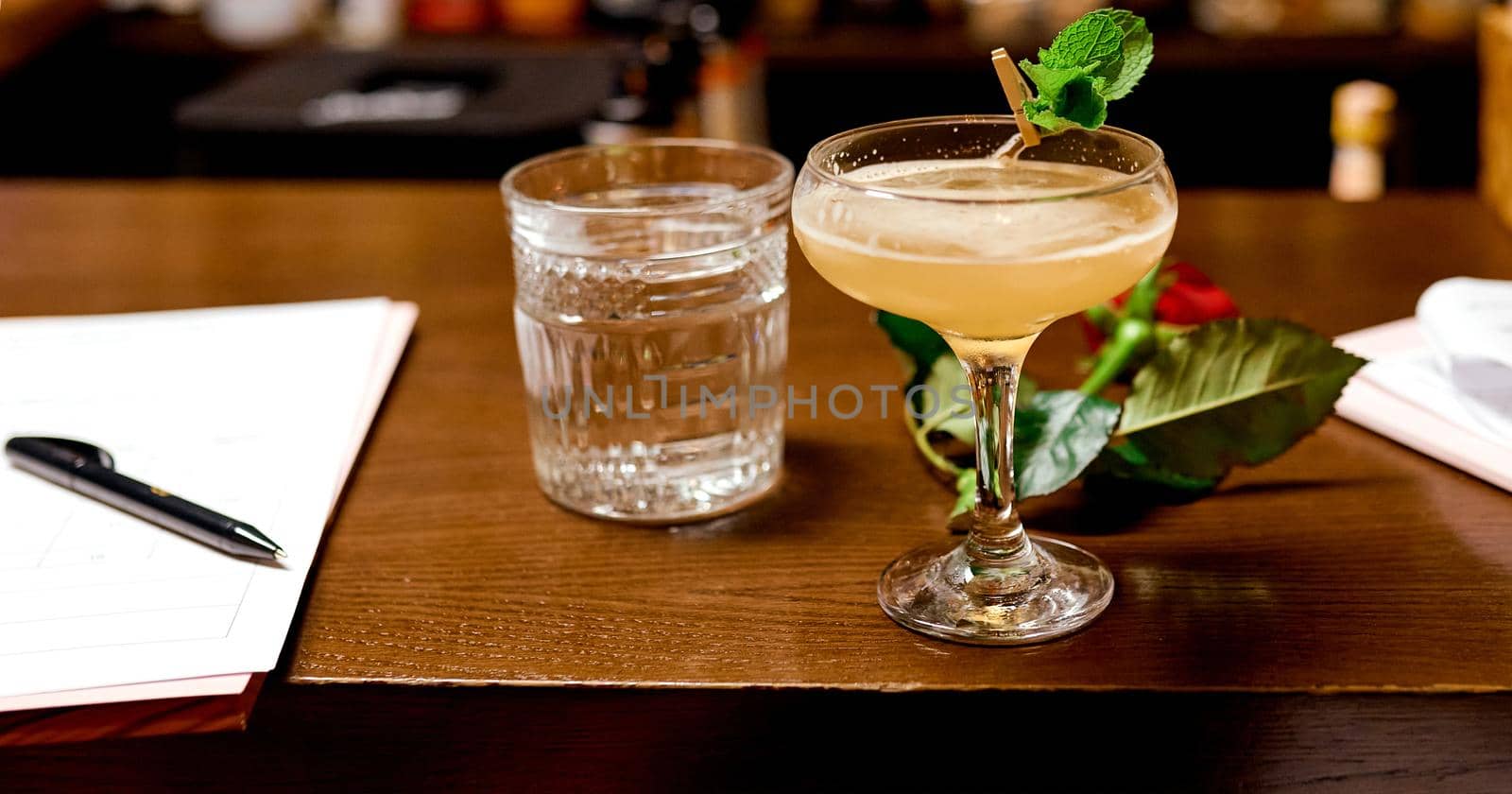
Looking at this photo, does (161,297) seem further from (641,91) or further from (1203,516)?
(1203,516)

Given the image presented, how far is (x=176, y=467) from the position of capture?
0.85 meters

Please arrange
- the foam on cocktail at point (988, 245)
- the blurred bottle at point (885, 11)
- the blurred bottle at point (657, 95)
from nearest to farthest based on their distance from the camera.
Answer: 1. the foam on cocktail at point (988, 245)
2. the blurred bottle at point (657, 95)
3. the blurred bottle at point (885, 11)

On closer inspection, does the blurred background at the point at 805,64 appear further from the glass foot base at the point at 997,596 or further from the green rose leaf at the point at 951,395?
the glass foot base at the point at 997,596

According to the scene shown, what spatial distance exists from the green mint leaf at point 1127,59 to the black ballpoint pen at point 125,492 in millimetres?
461

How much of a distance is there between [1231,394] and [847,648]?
0.26m

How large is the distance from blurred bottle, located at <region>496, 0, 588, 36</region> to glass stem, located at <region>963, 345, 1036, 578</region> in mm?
2493

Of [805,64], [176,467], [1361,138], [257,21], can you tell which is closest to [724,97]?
[1361,138]

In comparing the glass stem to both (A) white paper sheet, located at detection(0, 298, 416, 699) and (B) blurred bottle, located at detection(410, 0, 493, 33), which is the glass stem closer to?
(A) white paper sheet, located at detection(0, 298, 416, 699)

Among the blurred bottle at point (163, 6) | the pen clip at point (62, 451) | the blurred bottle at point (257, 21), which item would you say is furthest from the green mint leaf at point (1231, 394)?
the blurred bottle at point (163, 6)

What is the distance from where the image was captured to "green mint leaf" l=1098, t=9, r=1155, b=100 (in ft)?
2.09

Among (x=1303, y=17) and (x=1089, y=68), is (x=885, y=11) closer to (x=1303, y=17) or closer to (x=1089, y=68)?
(x=1303, y=17)

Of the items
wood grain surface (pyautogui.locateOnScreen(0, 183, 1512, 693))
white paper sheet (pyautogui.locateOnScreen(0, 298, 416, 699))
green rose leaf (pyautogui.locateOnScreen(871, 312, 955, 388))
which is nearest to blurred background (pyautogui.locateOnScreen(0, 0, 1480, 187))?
white paper sheet (pyautogui.locateOnScreen(0, 298, 416, 699))

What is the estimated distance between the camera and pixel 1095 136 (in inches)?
27.2

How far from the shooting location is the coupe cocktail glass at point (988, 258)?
61 centimetres
